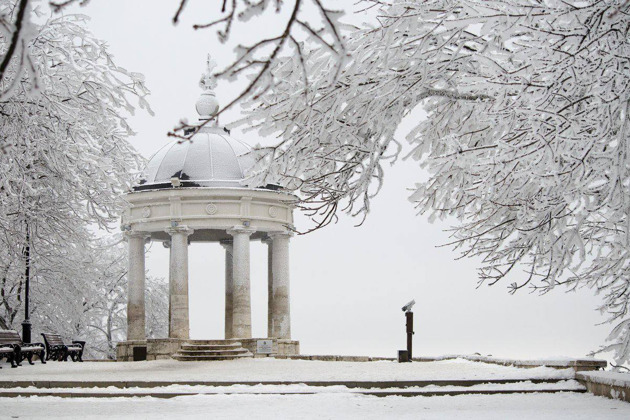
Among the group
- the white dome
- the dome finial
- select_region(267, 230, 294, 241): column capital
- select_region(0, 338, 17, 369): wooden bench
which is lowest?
select_region(0, 338, 17, 369): wooden bench

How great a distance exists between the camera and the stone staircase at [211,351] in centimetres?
2638

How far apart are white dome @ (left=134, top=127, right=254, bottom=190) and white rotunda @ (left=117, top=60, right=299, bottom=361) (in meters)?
0.03

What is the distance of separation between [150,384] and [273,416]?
4.09 meters

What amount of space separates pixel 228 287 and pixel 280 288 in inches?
136

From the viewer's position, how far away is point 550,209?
10.1m

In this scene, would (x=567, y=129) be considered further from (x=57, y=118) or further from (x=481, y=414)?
(x=57, y=118)

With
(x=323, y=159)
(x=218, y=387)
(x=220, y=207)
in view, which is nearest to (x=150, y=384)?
(x=218, y=387)

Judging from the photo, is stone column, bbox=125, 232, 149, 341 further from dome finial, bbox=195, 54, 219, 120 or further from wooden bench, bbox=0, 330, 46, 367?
wooden bench, bbox=0, 330, 46, 367

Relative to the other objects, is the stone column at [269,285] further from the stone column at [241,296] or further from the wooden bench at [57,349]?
the wooden bench at [57,349]

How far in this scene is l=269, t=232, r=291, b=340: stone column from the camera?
30.1 meters

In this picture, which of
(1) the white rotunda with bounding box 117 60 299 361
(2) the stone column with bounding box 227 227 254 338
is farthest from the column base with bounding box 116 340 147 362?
(2) the stone column with bounding box 227 227 254 338

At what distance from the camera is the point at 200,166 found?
29.5m

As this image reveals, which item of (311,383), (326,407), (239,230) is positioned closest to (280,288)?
(239,230)

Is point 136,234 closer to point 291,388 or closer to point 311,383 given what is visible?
point 311,383
